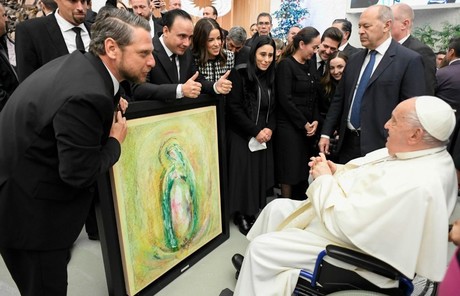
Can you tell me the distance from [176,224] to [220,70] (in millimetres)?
1256

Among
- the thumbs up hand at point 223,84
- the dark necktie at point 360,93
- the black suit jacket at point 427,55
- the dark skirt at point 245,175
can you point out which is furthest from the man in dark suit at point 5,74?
the black suit jacket at point 427,55

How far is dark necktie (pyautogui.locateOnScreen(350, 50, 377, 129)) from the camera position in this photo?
2.24 metres

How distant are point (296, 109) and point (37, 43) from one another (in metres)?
1.88

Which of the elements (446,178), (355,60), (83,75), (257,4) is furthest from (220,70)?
(257,4)

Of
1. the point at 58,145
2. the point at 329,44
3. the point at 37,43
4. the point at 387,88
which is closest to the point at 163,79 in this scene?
the point at 37,43

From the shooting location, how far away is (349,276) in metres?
1.35

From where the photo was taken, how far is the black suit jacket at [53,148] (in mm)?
1085

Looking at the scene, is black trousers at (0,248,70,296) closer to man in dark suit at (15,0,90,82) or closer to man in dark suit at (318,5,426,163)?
man in dark suit at (15,0,90,82)

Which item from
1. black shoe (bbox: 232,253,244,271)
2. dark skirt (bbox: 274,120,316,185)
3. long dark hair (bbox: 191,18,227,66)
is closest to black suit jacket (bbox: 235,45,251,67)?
long dark hair (bbox: 191,18,227,66)

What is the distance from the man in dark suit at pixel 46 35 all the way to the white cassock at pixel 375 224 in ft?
5.61

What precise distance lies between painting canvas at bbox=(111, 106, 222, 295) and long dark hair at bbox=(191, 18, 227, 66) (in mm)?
537

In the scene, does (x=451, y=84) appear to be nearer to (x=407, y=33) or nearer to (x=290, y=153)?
(x=407, y=33)

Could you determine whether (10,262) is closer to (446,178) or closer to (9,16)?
(446,178)

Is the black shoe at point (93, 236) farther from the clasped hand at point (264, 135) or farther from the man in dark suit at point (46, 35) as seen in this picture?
the clasped hand at point (264, 135)
